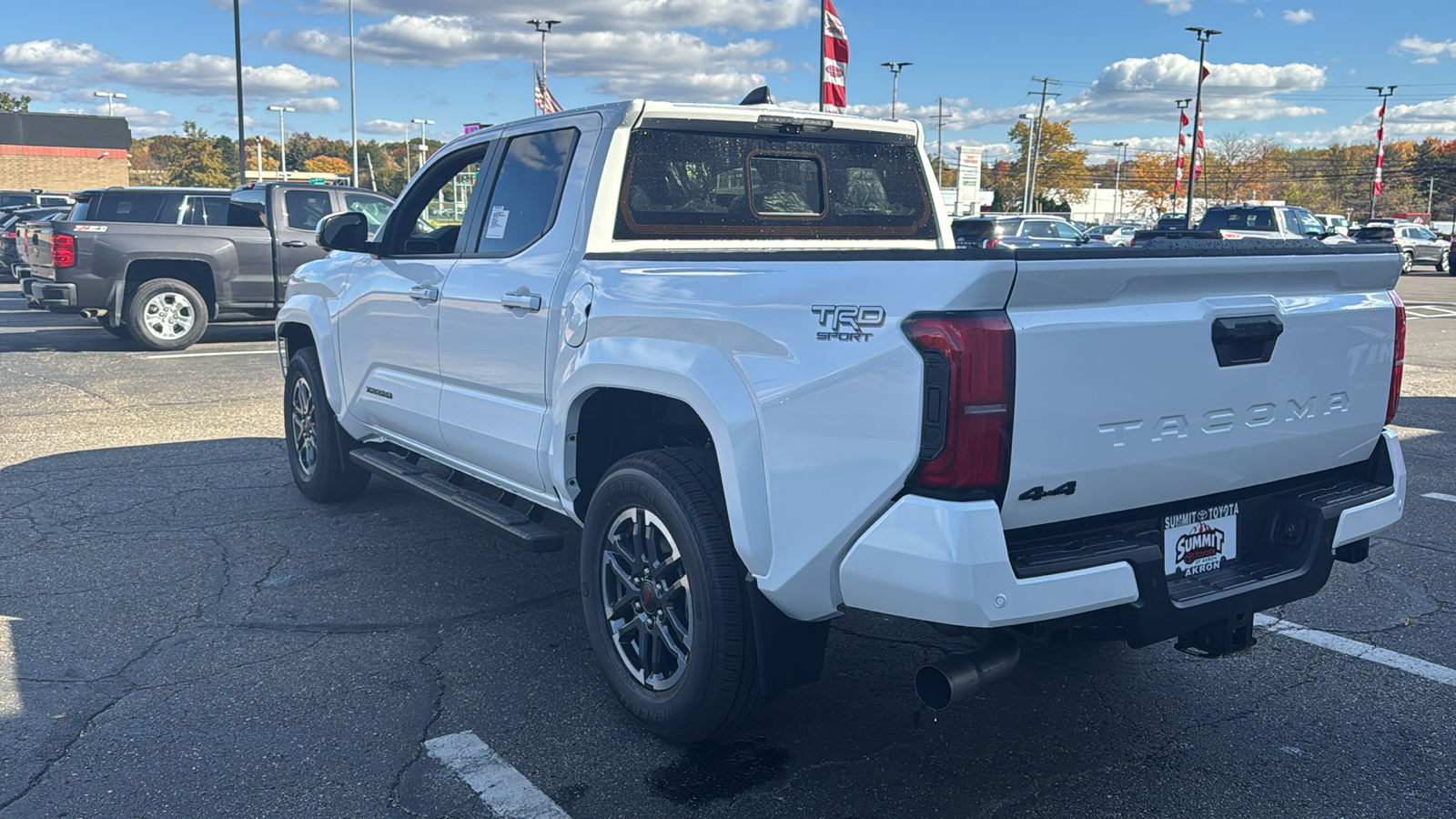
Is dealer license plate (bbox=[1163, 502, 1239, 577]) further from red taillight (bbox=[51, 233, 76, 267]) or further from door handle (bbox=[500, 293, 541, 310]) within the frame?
red taillight (bbox=[51, 233, 76, 267])

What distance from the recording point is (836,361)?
271cm

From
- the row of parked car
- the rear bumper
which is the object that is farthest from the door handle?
the row of parked car

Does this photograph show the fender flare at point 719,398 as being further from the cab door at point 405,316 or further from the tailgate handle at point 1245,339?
the cab door at point 405,316

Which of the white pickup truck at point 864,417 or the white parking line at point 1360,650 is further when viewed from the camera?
the white parking line at point 1360,650

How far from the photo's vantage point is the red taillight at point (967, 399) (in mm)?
2492

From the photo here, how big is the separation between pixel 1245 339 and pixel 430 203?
153 inches

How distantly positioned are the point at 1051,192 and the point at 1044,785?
9982 centimetres

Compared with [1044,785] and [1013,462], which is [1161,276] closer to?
[1013,462]

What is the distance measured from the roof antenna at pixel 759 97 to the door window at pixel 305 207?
10.9 metres

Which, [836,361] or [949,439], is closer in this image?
[949,439]

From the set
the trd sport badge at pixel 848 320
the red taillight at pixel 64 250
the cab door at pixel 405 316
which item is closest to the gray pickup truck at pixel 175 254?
the red taillight at pixel 64 250

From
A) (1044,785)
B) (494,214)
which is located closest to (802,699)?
(1044,785)

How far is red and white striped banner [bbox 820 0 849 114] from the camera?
11.2m

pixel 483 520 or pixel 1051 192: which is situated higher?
pixel 1051 192
